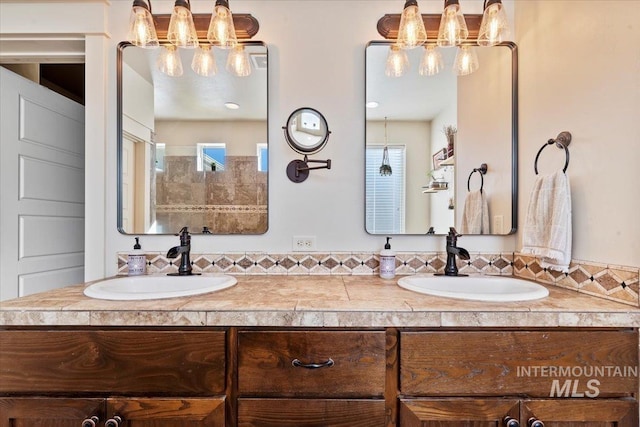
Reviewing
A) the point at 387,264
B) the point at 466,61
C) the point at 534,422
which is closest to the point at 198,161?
the point at 387,264

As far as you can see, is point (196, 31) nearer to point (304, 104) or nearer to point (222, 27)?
point (222, 27)

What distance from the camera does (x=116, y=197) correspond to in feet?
5.02

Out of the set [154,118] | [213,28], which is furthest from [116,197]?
[213,28]

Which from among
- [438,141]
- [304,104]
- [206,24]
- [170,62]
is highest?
[206,24]

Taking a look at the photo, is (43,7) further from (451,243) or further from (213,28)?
(451,243)

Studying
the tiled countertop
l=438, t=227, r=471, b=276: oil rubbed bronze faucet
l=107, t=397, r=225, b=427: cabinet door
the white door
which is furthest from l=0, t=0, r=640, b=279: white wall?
l=107, t=397, r=225, b=427: cabinet door

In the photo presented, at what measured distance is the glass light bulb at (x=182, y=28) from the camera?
136 centimetres

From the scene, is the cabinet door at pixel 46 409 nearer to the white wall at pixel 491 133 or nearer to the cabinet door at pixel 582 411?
the cabinet door at pixel 582 411

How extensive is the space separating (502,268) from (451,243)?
1.10 feet

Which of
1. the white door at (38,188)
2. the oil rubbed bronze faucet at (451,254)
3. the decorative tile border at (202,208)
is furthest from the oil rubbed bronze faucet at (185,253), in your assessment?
the oil rubbed bronze faucet at (451,254)

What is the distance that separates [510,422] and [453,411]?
0.16 m

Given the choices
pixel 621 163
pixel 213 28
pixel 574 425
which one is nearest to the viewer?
pixel 574 425

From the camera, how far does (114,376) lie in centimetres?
91

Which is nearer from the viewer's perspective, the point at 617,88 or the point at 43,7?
the point at 617,88
